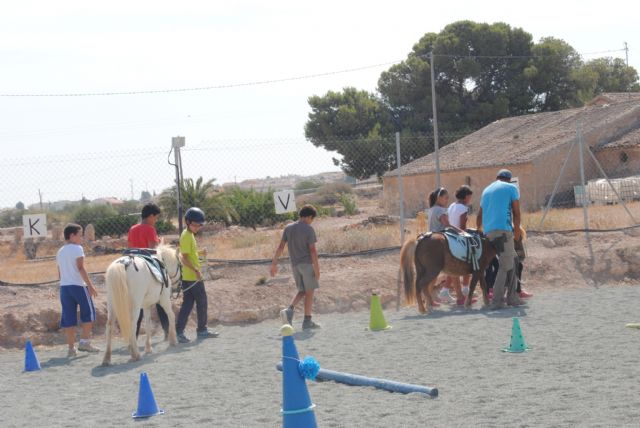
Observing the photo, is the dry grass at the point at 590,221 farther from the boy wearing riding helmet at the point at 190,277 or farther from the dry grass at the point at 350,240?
the boy wearing riding helmet at the point at 190,277

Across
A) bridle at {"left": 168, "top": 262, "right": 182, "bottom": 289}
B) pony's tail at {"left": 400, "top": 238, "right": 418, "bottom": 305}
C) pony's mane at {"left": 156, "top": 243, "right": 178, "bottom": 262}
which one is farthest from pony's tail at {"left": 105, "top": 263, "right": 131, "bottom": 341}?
pony's tail at {"left": 400, "top": 238, "right": 418, "bottom": 305}

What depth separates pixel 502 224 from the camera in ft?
41.8

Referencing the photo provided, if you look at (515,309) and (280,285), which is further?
(280,285)

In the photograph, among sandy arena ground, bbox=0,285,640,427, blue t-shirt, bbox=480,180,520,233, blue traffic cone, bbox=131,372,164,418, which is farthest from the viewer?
blue t-shirt, bbox=480,180,520,233

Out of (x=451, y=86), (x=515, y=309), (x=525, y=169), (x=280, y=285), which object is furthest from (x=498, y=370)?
(x=451, y=86)

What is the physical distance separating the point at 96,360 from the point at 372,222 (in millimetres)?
15958

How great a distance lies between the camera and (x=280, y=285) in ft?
49.6

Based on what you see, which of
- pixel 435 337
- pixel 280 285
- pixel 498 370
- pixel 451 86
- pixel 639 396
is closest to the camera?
pixel 639 396

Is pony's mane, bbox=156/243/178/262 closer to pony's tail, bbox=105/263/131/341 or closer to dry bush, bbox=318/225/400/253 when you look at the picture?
pony's tail, bbox=105/263/131/341

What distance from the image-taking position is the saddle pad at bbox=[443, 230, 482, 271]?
12859mm

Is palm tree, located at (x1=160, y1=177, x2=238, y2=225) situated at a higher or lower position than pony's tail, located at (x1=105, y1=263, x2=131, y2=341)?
higher

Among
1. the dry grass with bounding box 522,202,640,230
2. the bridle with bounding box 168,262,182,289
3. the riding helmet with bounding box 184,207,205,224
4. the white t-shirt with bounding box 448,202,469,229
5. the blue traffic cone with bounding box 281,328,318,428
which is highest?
the riding helmet with bounding box 184,207,205,224

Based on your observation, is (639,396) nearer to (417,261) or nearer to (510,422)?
(510,422)

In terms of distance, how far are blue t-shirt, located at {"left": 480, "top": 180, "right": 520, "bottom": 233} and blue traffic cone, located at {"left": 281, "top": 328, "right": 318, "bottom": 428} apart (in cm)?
713
